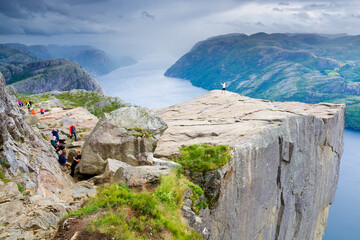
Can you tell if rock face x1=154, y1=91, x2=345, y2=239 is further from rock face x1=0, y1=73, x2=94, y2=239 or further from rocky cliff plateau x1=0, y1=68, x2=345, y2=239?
rock face x1=0, y1=73, x2=94, y2=239

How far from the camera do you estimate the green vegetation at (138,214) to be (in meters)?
7.62

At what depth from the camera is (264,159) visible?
1653 cm

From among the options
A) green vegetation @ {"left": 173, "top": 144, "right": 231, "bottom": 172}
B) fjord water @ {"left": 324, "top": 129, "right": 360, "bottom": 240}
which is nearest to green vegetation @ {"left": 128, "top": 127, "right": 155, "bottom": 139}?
green vegetation @ {"left": 173, "top": 144, "right": 231, "bottom": 172}

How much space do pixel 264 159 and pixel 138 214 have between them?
36.7ft

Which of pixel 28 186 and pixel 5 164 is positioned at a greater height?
A: pixel 5 164

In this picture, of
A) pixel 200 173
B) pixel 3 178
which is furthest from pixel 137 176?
pixel 3 178

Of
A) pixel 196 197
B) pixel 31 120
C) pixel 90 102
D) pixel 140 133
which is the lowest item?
pixel 90 102

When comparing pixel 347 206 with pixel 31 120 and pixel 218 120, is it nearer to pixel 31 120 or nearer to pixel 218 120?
pixel 218 120

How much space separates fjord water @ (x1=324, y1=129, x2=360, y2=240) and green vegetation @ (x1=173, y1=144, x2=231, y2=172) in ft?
184

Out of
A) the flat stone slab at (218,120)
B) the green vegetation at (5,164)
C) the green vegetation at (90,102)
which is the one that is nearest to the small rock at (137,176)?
the flat stone slab at (218,120)

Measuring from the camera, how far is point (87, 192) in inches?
468

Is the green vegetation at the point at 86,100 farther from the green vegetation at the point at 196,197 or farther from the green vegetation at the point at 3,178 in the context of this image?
the green vegetation at the point at 196,197

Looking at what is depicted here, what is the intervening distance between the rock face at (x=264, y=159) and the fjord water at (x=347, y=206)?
1114 inches

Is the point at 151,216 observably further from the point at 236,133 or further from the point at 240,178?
the point at 236,133
